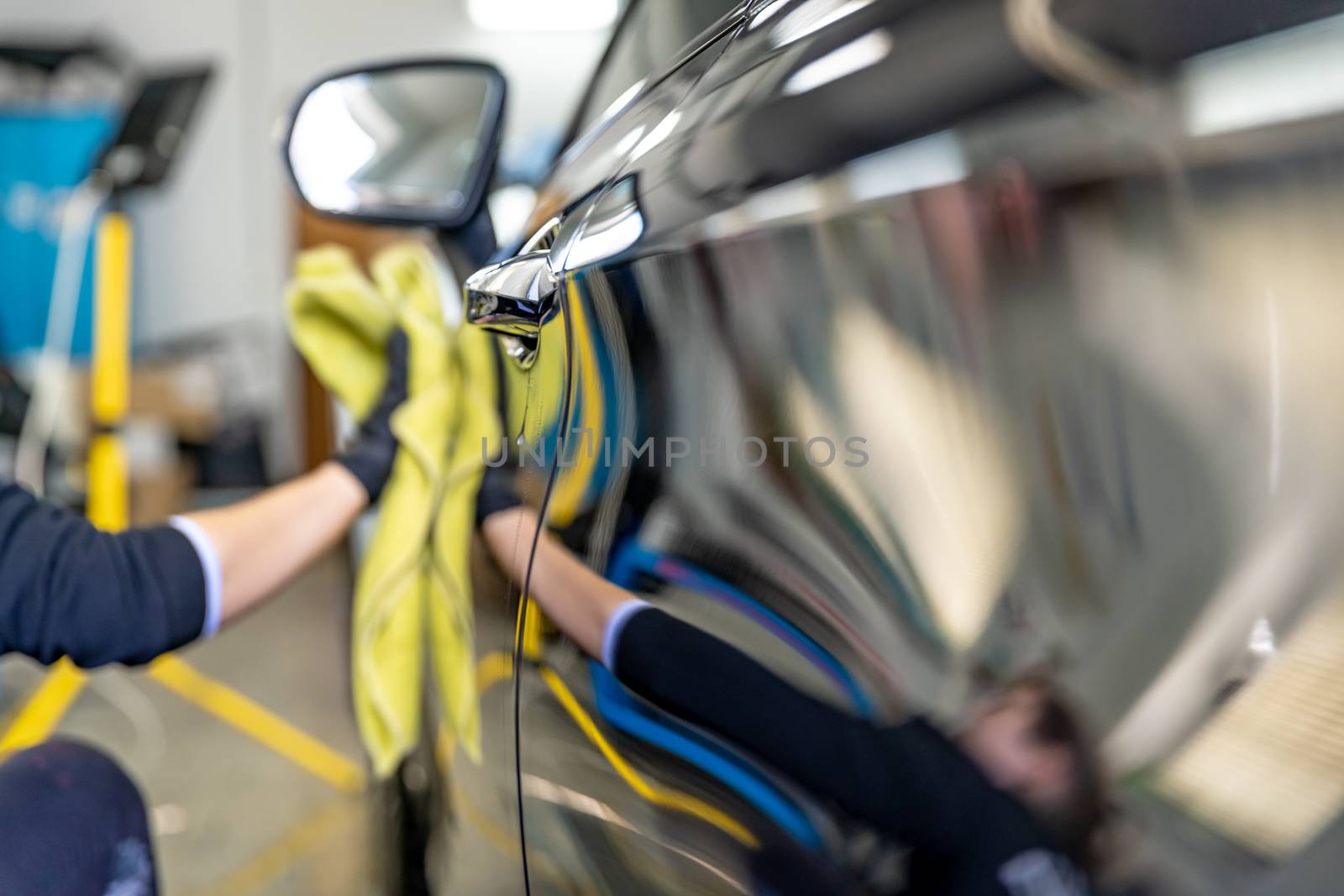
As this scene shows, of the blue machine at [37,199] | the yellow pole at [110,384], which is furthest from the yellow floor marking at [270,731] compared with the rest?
the blue machine at [37,199]

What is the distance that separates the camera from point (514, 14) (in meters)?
4.74

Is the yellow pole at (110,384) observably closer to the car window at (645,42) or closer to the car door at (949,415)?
the car window at (645,42)

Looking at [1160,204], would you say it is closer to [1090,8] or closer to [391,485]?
[1090,8]

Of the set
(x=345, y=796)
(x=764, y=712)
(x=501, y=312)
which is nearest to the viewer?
(x=764, y=712)

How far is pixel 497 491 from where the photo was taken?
63 cm

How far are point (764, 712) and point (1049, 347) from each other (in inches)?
6.6

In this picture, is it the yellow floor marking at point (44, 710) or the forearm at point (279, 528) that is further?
the yellow floor marking at point (44, 710)

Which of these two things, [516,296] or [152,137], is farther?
[152,137]

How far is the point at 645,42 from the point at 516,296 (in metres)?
0.47

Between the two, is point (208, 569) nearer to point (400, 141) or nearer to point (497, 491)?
point (497, 491)

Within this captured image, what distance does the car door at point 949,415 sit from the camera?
282mm

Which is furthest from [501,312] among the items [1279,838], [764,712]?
[1279,838]

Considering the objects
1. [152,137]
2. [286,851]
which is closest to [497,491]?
[286,851]

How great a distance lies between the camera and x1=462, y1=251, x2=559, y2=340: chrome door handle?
1.69 feet
